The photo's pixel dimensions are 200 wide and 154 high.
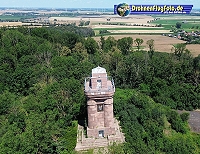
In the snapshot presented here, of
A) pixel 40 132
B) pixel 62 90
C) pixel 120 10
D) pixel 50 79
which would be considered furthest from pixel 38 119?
pixel 120 10
